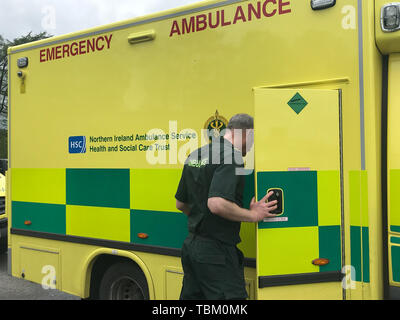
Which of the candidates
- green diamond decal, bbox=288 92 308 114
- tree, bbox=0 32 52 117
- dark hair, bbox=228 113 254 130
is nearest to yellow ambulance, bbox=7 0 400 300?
green diamond decal, bbox=288 92 308 114

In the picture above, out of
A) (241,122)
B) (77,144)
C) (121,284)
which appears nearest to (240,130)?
(241,122)

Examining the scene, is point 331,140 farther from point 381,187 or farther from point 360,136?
point 381,187

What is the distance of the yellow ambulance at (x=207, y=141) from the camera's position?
2.56m

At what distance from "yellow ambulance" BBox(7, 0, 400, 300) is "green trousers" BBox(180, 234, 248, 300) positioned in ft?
0.48

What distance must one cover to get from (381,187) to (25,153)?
10.7ft

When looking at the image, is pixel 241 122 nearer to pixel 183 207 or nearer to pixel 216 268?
pixel 183 207

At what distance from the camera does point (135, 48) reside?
3.47 meters

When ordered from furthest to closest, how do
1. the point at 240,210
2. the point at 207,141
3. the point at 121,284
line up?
the point at 121,284, the point at 207,141, the point at 240,210

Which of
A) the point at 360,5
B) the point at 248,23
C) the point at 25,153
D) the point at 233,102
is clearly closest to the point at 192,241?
the point at 233,102

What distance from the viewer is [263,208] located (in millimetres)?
2506

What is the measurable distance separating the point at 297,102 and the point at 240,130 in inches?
15.3

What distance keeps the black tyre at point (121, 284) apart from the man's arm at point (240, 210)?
4.53ft

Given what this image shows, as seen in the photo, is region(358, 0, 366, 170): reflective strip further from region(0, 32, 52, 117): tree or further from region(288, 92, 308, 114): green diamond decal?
region(0, 32, 52, 117): tree

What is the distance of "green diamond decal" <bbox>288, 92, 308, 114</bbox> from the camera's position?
258 cm
